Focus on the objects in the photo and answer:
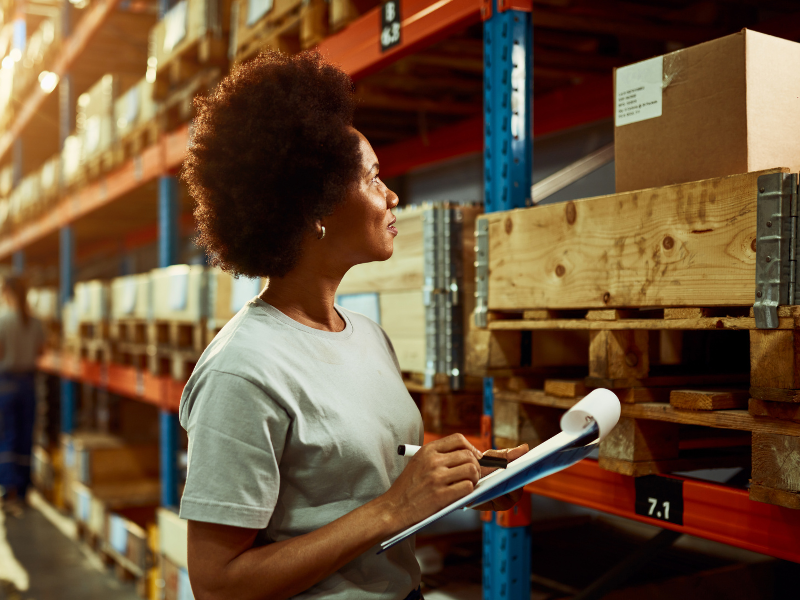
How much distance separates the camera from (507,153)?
2428mm

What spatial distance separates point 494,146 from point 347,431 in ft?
4.27

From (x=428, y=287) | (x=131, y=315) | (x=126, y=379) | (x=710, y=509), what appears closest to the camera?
(x=710, y=509)

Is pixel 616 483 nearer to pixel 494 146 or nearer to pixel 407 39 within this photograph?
pixel 494 146

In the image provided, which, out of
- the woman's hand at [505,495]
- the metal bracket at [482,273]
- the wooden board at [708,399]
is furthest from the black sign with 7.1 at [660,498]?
the metal bracket at [482,273]

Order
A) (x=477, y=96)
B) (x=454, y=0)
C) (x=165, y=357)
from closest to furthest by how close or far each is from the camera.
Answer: (x=454, y=0) → (x=477, y=96) → (x=165, y=357)

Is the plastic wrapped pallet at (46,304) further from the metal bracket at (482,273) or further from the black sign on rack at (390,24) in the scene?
the metal bracket at (482,273)

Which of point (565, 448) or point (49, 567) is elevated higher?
point (565, 448)

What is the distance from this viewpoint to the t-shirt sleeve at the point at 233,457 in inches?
53.1

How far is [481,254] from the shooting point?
2.35 meters

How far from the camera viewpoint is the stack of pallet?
2619 mm

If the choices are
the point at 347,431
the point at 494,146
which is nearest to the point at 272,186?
the point at 347,431

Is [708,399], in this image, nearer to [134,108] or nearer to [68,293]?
[134,108]

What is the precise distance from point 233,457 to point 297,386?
0.19 meters

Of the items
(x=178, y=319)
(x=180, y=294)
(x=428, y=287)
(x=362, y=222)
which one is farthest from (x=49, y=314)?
(x=362, y=222)
